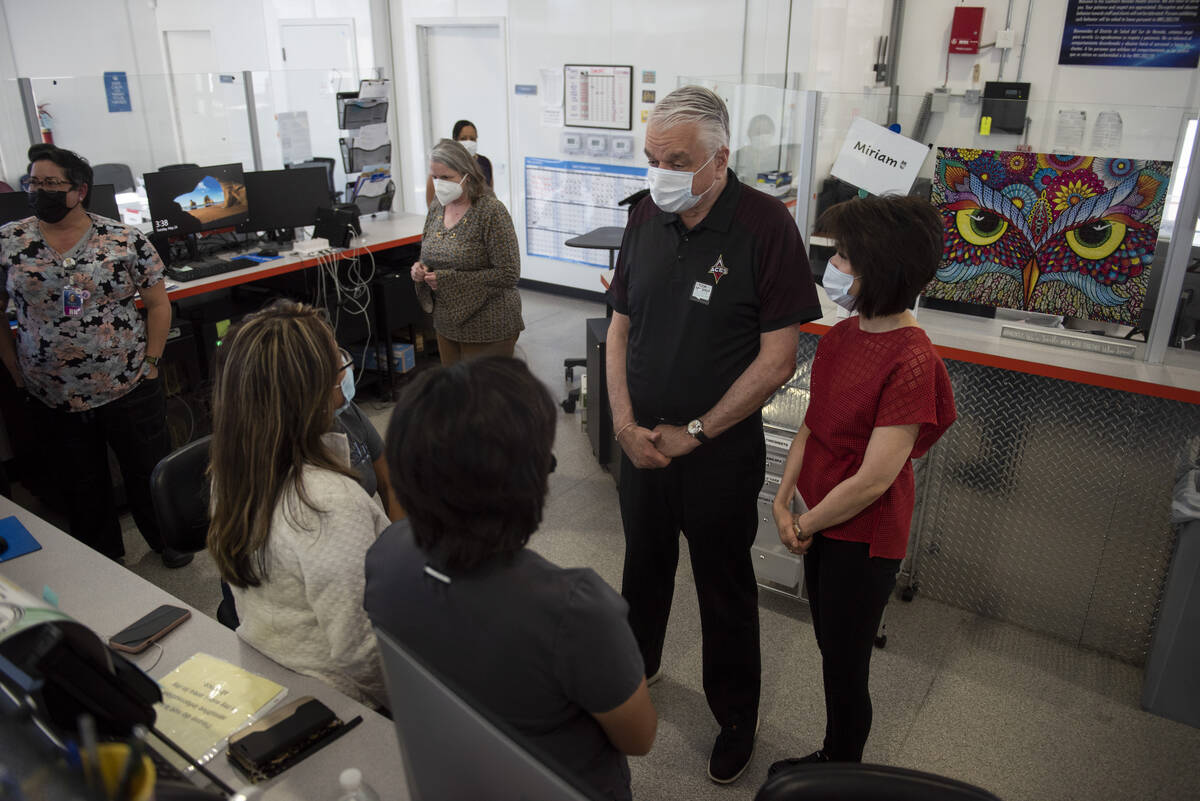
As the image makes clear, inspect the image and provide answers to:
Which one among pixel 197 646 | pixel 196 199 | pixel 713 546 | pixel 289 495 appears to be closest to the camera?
pixel 289 495

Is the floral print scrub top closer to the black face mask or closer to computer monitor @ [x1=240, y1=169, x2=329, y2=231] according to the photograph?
the black face mask

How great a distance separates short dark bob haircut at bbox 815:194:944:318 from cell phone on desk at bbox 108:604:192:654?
1523 millimetres

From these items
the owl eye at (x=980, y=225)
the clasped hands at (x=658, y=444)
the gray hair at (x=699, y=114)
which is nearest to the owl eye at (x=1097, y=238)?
the owl eye at (x=980, y=225)

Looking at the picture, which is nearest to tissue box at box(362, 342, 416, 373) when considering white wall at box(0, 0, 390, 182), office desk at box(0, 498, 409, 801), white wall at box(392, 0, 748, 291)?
white wall at box(392, 0, 748, 291)

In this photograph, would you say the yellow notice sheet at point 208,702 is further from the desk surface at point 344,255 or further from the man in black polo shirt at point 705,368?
the desk surface at point 344,255

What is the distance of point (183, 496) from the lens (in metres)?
2.02

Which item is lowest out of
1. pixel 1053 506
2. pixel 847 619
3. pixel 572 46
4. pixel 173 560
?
pixel 173 560

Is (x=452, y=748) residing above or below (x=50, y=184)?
below

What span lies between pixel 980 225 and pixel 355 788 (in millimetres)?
2488

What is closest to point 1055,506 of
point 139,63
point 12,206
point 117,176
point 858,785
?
point 858,785

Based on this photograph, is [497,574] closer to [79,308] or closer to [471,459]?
[471,459]

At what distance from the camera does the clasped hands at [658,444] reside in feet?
6.48

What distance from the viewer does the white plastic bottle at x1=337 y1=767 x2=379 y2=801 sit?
114 centimetres

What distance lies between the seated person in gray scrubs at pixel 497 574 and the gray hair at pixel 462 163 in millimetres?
2552
